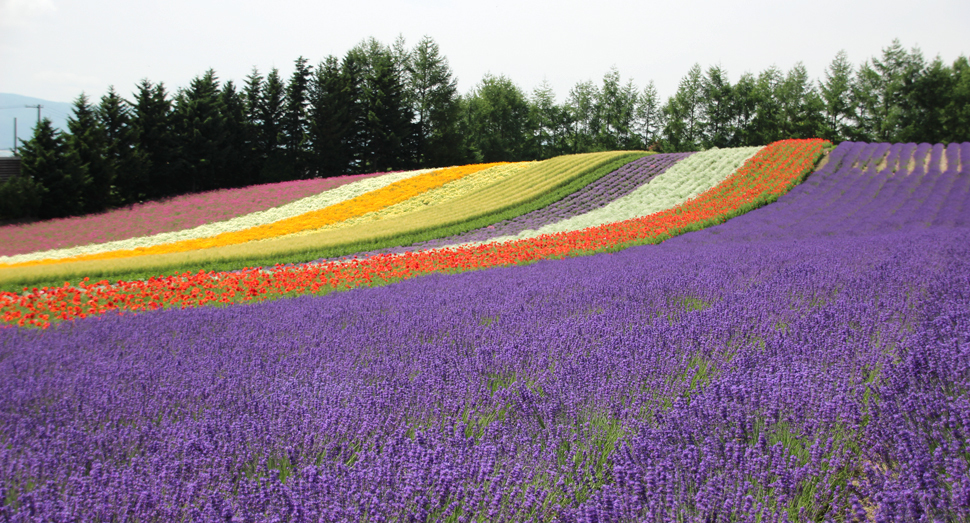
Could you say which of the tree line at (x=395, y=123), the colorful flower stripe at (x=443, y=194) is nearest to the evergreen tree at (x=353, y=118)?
the tree line at (x=395, y=123)

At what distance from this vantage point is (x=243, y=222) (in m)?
22.9

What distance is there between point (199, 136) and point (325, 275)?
2704 centimetres

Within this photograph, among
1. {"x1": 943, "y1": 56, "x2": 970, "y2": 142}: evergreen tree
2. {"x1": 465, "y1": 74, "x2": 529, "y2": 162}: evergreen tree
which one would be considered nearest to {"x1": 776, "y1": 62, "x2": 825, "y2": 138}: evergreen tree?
{"x1": 943, "y1": 56, "x2": 970, "y2": 142}: evergreen tree

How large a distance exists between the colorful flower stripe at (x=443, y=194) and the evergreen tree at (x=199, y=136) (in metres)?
14.8

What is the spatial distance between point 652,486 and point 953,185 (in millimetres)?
22758

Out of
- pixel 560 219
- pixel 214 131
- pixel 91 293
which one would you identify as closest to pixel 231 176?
pixel 214 131

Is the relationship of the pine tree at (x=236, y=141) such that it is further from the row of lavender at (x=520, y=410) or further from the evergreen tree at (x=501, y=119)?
the row of lavender at (x=520, y=410)

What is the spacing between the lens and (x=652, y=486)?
199 centimetres

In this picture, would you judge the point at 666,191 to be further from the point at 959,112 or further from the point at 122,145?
the point at 959,112

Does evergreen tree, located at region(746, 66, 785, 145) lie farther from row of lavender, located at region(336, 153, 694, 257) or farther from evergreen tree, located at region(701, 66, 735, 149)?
row of lavender, located at region(336, 153, 694, 257)

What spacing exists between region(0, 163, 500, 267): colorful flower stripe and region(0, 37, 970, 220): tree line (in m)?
10.0

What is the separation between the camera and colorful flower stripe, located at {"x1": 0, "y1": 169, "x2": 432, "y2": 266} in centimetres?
1831

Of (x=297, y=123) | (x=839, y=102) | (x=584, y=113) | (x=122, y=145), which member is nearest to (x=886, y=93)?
(x=839, y=102)

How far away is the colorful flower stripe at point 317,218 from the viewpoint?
56.1 feet
